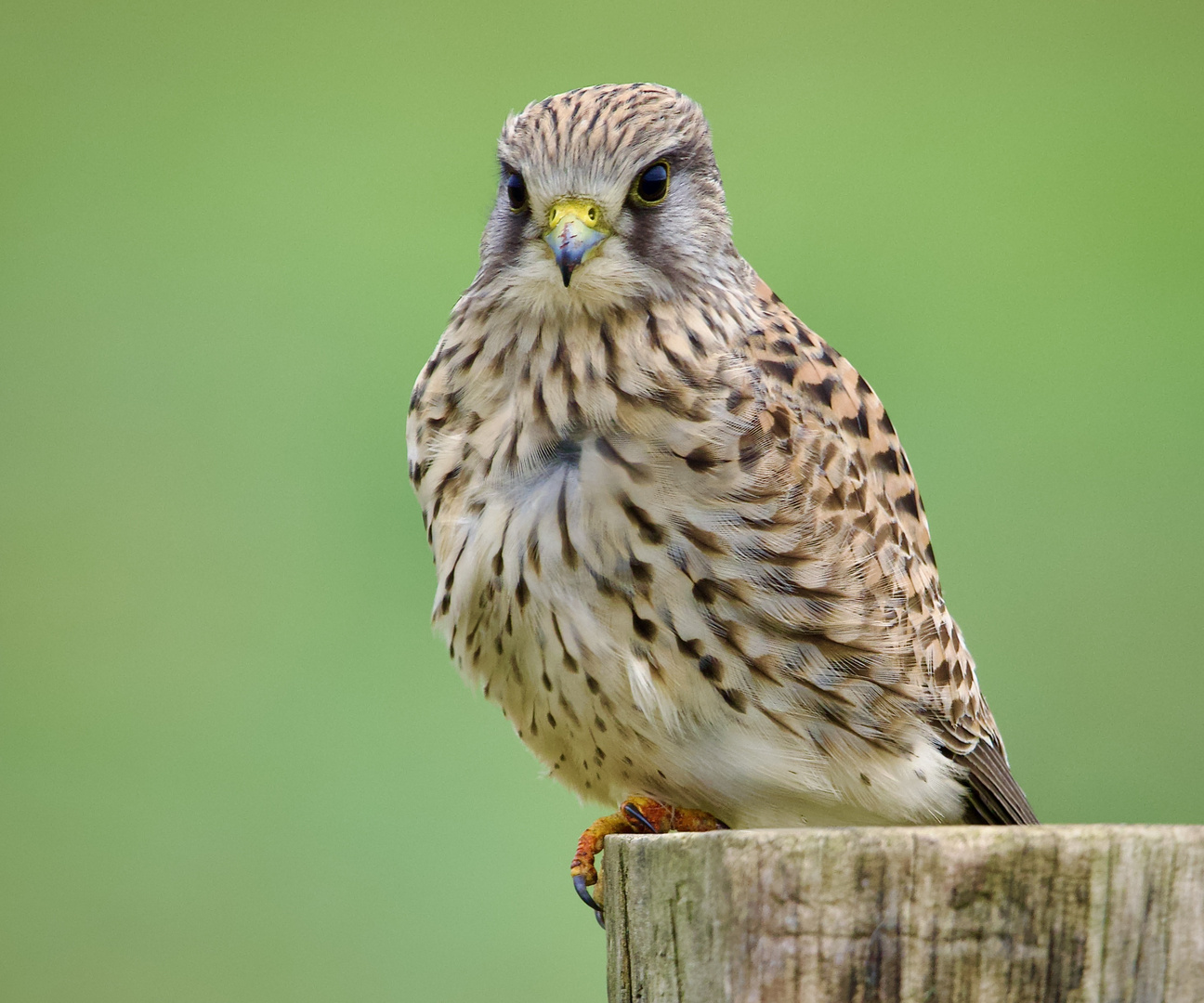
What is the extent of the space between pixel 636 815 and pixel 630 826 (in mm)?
100

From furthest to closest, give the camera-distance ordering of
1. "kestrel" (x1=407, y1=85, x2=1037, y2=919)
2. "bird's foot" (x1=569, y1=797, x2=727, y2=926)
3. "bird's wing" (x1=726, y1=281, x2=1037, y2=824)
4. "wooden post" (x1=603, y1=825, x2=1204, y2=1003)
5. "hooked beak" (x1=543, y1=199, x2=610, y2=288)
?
"bird's foot" (x1=569, y1=797, x2=727, y2=926) → "bird's wing" (x1=726, y1=281, x2=1037, y2=824) → "kestrel" (x1=407, y1=85, x2=1037, y2=919) → "hooked beak" (x1=543, y1=199, x2=610, y2=288) → "wooden post" (x1=603, y1=825, x2=1204, y2=1003)

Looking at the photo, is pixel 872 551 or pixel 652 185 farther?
pixel 872 551

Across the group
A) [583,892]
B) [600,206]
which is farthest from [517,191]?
[583,892]

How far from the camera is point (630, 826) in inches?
97.5

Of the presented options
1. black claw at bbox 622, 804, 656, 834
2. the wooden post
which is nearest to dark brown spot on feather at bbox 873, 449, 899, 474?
black claw at bbox 622, 804, 656, 834

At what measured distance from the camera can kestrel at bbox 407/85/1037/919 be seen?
218 cm

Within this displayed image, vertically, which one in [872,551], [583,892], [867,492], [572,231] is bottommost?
[583,892]

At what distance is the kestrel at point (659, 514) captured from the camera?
85.7 inches

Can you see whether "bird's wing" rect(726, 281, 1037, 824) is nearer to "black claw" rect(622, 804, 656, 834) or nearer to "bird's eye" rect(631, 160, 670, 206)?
"bird's eye" rect(631, 160, 670, 206)

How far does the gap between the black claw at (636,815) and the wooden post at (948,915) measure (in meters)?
1.10

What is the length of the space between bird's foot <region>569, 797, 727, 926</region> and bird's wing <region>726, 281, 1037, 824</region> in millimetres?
339

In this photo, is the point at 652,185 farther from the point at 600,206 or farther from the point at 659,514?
the point at 659,514

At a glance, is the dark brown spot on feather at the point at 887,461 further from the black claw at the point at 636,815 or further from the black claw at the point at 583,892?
the black claw at the point at 583,892

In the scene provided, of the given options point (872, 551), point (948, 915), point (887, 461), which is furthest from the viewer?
point (887, 461)
